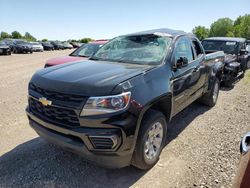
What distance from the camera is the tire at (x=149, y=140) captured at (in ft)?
9.70

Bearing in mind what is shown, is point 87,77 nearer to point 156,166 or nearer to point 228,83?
point 156,166

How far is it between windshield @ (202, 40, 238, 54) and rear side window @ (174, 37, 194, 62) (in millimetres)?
5208

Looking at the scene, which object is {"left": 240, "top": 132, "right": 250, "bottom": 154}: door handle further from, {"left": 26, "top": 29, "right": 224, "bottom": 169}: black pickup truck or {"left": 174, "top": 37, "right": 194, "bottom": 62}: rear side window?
{"left": 174, "top": 37, "right": 194, "bottom": 62}: rear side window

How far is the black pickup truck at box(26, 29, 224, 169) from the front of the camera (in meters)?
2.64

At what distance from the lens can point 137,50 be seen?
403 centimetres

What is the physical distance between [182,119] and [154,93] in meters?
2.46

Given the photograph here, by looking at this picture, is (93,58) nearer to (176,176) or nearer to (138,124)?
(138,124)

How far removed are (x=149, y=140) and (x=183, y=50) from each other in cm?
201

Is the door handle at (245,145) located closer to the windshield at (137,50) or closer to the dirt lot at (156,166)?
the dirt lot at (156,166)

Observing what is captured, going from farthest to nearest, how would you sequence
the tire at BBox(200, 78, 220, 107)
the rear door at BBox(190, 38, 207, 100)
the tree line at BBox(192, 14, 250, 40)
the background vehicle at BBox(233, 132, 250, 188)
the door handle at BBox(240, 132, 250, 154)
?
the tree line at BBox(192, 14, 250, 40) → the tire at BBox(200, 78, 220, 107) → the rear door at BBox(190, 38, 207, 100) → the door handle at BBox(240, 132, 250, 154) → the background vehicle at BBox(233, 132, 250, 188)

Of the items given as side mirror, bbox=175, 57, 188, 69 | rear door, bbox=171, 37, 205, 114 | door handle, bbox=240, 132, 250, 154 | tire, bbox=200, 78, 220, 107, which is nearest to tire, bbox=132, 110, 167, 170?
rear door, bbox=171, 37, 205, 114

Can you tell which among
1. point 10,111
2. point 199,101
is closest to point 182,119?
point 199,101

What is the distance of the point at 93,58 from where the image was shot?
4379mm

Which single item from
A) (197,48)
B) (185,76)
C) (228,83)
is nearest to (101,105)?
(185,76)
